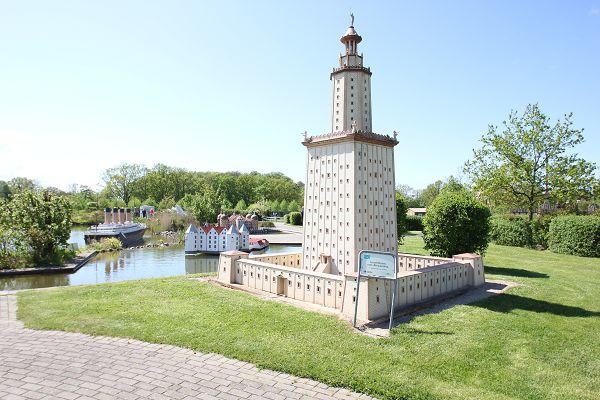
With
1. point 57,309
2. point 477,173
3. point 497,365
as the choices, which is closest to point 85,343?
point 57,309

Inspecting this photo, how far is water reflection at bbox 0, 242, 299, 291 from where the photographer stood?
19.5 meters

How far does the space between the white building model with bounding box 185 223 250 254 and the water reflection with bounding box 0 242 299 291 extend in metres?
0.67

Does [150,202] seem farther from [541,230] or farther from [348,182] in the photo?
[348,182]

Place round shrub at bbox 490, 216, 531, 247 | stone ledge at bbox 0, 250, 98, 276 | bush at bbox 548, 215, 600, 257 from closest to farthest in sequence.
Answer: stone ledge at bbox 0, 250, 98, 276 → bush at bbox 548, 215, 600, 257 → round shrub at bbox 490, 216, 531, 247

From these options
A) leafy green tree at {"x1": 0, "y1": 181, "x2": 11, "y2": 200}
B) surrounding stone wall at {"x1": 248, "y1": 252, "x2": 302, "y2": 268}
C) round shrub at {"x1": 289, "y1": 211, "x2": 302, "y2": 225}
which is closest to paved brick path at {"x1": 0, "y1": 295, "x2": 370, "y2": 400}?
surrounding stone wall at {"x1": 248, "y1": 252, "x2": 302, "y2": 268}

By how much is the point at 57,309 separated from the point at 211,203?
39.2 m

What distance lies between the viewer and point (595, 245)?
21703mm

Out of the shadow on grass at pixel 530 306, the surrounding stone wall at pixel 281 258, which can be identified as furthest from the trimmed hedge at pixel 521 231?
the surrounding stone wall at pixel 281 258

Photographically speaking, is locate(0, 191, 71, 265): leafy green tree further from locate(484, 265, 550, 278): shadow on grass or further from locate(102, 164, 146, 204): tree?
locate(102, 164, 146, 204): tree

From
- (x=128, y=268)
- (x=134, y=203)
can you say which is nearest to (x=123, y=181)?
(x=134, y=203)

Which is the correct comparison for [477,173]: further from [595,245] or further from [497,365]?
[497,365]

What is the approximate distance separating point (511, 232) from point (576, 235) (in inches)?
212

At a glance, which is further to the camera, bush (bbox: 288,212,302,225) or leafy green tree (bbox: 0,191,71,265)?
bush (bbox: 288,212,302,225)

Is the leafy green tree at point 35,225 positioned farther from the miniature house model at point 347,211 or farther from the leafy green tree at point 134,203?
the leafy green tree at point 134,203
